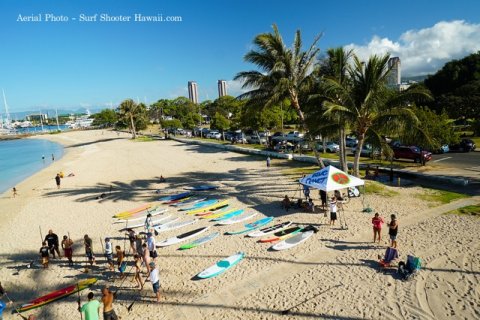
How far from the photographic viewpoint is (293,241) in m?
12.3

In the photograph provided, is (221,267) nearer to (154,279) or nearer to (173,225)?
(154,279)

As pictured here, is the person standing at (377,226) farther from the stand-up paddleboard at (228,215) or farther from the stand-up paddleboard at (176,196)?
the stand-up paddleboard at (176,196)

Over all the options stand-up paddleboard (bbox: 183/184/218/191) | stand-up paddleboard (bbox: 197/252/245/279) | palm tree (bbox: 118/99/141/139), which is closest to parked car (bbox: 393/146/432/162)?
stand-up paddleboard (bbox: 183/184/218/191)

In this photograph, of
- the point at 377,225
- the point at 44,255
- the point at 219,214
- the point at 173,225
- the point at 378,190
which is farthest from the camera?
the point at 378,190

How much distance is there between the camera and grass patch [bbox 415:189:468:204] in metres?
16.1

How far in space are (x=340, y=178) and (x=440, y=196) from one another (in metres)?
6.44

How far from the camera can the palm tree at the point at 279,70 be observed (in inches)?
734

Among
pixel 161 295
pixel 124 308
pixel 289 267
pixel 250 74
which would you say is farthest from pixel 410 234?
pixel 250 74

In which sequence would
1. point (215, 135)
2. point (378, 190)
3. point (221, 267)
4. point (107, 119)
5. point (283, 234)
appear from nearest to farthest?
point (221, 267), point (283, 234), point (378, 190), point (215, 135), point (107, 119)

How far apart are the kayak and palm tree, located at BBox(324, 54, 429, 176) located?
12.7m

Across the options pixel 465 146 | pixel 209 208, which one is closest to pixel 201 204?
pixel 209 208

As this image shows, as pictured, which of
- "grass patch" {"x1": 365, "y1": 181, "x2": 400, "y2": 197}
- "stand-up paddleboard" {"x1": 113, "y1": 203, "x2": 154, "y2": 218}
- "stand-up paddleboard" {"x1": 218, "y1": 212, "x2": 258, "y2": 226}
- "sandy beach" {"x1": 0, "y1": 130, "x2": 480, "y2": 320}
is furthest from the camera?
"stand-up paddleboard" {"x1": 113, "y1": 203, "x2": 154, "y2": 218}

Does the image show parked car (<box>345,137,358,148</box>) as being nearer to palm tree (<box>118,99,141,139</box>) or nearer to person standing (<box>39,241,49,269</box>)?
person standing (<box>39,241,49,269</box>)

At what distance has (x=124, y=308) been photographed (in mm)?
9227
